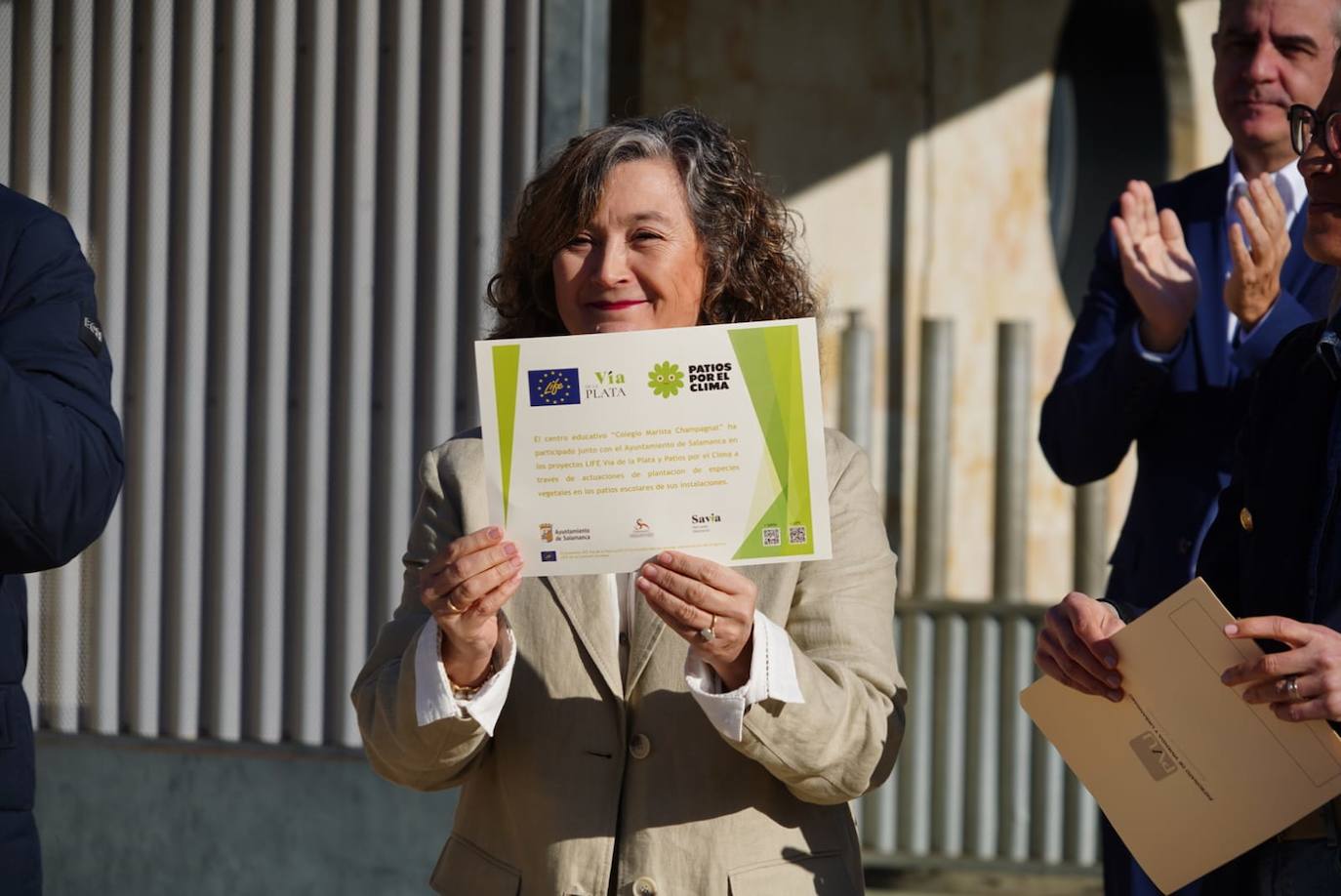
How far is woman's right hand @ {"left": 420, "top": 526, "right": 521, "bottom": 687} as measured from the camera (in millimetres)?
2152

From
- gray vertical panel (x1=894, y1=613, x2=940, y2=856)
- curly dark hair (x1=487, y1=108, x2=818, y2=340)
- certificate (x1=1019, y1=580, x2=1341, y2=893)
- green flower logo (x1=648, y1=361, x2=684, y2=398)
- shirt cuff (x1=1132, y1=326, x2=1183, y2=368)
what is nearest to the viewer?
certificate (x1=1019, y1=580, x2=1341, y2=893)

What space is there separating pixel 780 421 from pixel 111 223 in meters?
2.68

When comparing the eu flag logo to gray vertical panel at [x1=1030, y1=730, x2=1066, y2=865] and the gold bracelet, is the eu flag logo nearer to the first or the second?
the gold bracelet

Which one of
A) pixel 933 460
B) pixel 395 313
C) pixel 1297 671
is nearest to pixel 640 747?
pixel 1297 671

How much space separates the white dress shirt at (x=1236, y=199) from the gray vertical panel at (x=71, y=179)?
2565 mm

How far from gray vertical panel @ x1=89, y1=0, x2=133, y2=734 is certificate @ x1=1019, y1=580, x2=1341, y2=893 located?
107 inches

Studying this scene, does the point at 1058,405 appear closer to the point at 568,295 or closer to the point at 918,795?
the point at 568,295

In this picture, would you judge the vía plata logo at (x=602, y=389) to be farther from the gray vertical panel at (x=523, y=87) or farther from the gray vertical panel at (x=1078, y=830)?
the gray vertical panel at (x=1078, y=830)

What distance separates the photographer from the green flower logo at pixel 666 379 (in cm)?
221

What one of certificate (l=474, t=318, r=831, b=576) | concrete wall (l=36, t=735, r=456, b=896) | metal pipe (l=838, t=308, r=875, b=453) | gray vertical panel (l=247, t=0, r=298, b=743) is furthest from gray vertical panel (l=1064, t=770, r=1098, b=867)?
certificate (l=474, t=318, r=831, b=576)

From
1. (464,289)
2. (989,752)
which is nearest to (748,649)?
(464,289)

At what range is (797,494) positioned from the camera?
2213mm

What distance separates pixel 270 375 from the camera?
172 inches

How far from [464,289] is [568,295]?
178 centimetres
